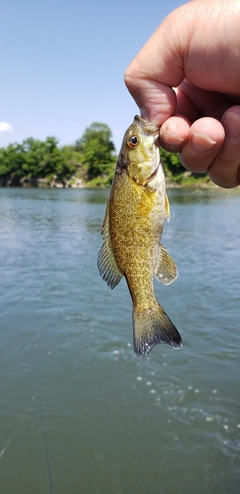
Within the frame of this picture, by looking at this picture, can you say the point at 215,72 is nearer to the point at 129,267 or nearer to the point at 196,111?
the point at 196,111

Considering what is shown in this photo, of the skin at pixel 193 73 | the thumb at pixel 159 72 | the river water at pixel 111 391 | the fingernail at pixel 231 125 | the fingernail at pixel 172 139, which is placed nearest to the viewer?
the skin at pixel 193 73

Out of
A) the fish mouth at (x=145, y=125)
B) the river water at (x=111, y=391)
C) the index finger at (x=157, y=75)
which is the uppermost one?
the index finger at (x=157, y=75)

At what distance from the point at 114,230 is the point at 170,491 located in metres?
4.72

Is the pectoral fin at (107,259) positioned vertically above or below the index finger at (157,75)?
below

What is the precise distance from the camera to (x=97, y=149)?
114250mm

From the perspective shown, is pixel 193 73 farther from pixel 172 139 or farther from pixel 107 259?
pixel 107 259

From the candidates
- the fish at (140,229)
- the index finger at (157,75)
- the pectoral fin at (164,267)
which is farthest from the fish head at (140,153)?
the pectoral fin at (164,267)

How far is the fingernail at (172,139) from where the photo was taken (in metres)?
3.01

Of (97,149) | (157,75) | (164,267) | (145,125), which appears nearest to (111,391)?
(164,267)

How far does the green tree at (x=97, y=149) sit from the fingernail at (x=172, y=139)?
10077cm

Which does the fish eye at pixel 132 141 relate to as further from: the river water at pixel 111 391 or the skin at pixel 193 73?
the river water at pixel 111 391

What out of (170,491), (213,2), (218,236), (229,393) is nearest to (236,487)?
(170,491)

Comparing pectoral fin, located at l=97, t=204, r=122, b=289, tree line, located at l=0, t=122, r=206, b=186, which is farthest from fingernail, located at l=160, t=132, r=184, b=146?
tree line, located at l=0, t=122, r=206, b=186

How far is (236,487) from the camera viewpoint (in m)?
6.07
